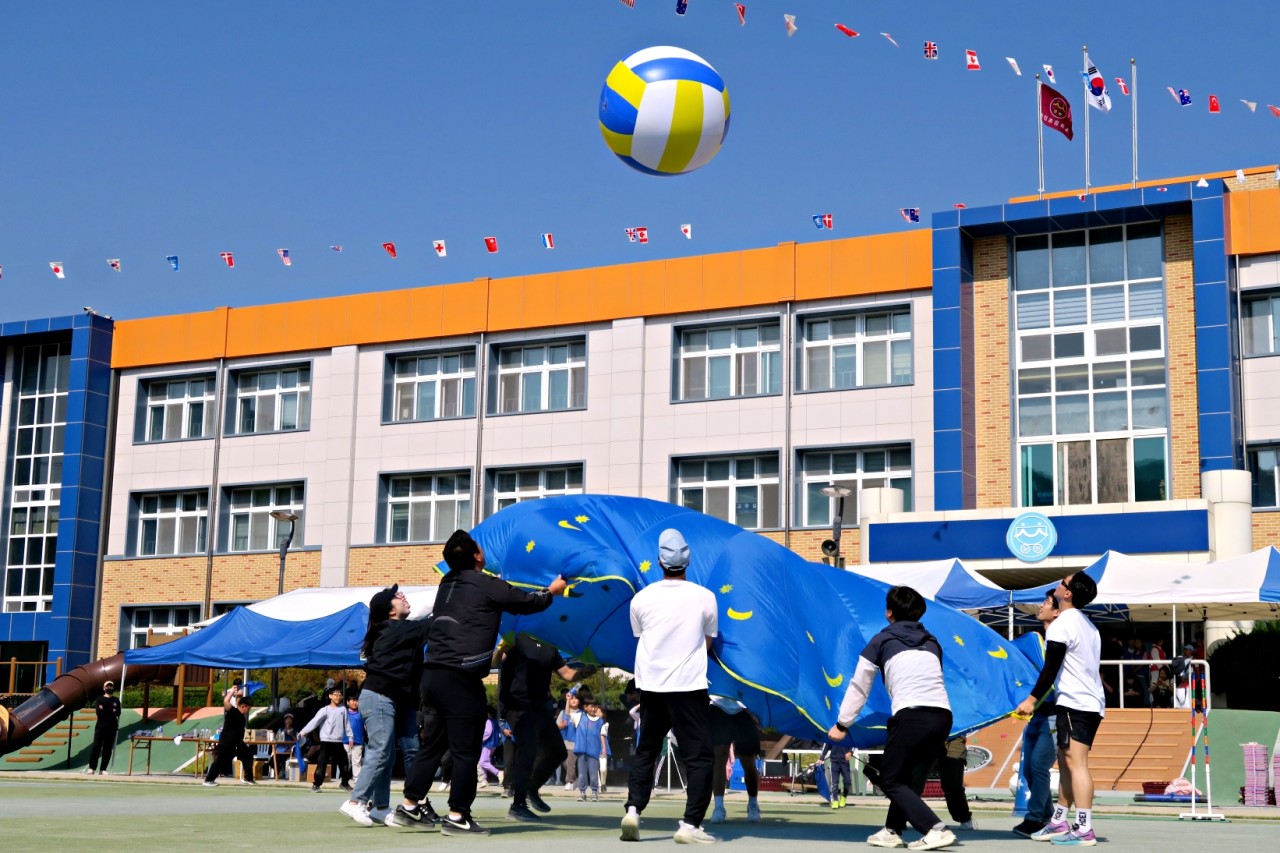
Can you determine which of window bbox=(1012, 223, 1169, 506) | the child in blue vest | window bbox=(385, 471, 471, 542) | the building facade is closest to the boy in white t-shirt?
the child in blue vest

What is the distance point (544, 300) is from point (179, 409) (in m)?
12.4

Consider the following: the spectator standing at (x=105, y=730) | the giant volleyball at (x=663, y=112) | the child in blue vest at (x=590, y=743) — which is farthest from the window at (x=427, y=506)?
the giant volleyball at (x=663, y=112)

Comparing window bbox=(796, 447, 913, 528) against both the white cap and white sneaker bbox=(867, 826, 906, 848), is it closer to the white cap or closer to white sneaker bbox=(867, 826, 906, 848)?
the white cap

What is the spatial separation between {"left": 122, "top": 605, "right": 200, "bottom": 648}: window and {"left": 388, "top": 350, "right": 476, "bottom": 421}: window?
28.3 feet

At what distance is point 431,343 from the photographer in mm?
45000

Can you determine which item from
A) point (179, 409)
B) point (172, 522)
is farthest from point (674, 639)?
point (179, 409)

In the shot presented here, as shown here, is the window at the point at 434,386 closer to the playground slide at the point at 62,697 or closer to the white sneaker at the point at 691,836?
the playground slide at the point at 62,697

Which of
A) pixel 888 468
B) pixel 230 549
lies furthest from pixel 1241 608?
pixel 230 549

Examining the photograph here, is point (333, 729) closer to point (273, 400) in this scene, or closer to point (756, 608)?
point (756, 608)

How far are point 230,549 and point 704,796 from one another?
3851cm

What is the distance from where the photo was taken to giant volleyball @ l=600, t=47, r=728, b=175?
1814 centimetres

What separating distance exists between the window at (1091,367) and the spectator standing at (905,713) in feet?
88.6

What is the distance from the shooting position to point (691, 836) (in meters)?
9.82

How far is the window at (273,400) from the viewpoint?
46469 mm
